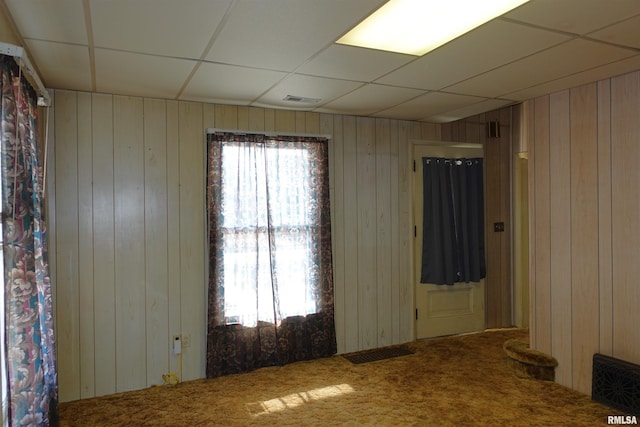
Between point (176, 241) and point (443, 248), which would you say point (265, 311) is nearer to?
point (176, 241)

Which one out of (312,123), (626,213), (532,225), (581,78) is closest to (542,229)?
(532,225)

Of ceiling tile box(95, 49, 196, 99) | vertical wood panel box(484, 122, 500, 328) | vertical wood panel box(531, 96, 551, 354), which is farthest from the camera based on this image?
vertical wood panel box(484, 122, 500, 328)

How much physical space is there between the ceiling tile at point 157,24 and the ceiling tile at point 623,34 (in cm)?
186

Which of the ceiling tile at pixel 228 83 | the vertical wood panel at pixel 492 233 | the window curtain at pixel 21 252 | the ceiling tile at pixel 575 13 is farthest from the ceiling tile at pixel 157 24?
the vertical wood panel at pixel 492 233

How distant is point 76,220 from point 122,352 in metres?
1.08

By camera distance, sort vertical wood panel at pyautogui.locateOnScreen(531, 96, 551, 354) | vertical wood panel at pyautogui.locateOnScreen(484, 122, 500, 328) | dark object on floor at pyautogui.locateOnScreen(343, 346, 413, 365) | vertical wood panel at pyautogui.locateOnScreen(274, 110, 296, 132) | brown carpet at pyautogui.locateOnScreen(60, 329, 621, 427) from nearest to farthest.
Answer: brown carpet at pyautogui.locateOnScreen(60, 329, 621, 427) → vertical wood panel at pyautogui.locateOnScreen(531, 96, 551, 354) → vertical wood panel at pyautogui.locateOnScreen(274, 110, 296, 132) → dark object on floor at pyautogui.locateOnScreen(343, 346, 413, 365) → vertical wood panel at pyautogui.locateOnScreen(484, 122, 500, 328)

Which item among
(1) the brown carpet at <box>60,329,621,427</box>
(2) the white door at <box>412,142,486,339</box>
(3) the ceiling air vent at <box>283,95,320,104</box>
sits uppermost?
(3) the ceiling air vent at <box>283,95,320,104</box>

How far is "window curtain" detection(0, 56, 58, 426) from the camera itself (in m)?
1.93

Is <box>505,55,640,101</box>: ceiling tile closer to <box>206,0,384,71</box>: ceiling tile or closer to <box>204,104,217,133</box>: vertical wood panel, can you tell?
<box>206,0,384,71</box>: ceiling tile

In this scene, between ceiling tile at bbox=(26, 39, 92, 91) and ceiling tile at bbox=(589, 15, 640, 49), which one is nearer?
ceiling tile at bbox=(589, 15, 640, 49)

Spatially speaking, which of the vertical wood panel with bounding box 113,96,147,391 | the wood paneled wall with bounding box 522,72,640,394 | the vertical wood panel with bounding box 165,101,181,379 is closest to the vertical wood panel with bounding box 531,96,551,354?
the wood paneled wall with bounding box 522,72,640,394

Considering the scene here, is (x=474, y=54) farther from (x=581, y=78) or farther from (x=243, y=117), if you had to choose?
(x=243, y=117)

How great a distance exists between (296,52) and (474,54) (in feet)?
3.39

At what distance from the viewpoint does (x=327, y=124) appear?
4066mm
